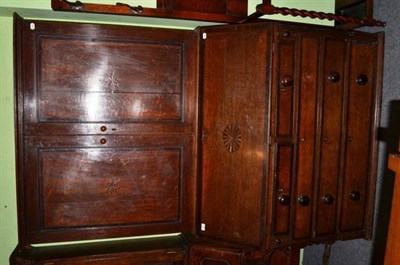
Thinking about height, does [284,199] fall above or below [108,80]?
below

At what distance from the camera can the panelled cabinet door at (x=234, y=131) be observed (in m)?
1.95

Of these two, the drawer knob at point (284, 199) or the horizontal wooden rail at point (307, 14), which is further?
the drawer knob at point (284, 199)

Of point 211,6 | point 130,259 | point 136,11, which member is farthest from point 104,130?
point 211,6

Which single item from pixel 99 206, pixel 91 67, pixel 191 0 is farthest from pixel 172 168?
pixel 191 0

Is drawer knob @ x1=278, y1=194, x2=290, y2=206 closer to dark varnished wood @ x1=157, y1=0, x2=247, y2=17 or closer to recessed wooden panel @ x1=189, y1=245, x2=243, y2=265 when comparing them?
recessed wooden panel @ x1=189, y1=245, x2=243, y2=265

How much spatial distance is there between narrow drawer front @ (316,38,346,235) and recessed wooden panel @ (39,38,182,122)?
3.30ft

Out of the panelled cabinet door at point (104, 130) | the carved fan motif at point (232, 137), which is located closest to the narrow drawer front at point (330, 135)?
the carved fan motif at point (232, 137)

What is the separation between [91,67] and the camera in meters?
2.02

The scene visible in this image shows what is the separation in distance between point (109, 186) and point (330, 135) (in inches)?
61.4

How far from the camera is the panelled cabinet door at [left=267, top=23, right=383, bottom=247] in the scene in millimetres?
1960

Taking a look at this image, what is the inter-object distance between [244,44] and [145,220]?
140 centimetres

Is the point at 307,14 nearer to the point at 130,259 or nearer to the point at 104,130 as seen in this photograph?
the point at 104,130

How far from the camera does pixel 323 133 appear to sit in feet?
6.79

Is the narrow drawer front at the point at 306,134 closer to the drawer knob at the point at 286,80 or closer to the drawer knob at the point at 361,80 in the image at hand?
the drawer knob at the point at 286,80
